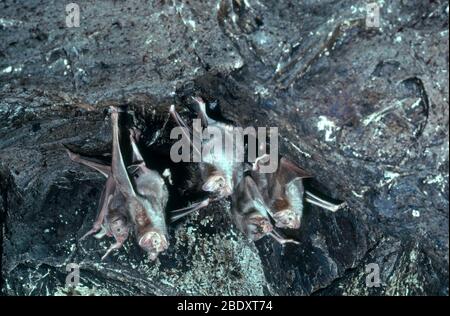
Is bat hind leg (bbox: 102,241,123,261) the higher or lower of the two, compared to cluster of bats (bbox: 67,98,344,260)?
lower

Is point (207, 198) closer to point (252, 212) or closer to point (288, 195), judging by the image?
point (252, 212)

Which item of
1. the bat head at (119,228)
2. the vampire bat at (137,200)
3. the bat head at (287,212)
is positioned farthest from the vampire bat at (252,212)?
the bat head at (119,228)

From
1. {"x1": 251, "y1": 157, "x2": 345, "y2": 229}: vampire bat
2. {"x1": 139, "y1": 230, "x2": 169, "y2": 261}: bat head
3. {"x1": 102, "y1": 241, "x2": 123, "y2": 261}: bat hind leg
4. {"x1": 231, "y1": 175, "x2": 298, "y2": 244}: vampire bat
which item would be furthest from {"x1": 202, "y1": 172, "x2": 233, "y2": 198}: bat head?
{"x1": 102, "y1": 241, "x2": 123, "y2": 261}: bat hind leg

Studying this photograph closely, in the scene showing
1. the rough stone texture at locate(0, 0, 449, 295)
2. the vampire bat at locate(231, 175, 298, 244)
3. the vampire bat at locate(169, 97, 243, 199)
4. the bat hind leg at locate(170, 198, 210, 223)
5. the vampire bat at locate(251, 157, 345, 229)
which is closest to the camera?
the rough stone texture at locate(0, 0, 449, 295)

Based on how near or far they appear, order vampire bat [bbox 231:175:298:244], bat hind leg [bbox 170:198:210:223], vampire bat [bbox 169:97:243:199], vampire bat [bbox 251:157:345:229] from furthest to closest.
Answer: bat hind leg [bbox 170:198:210:223] < vampire bat [bbox 231:175:298:244] < vampire bat [bbox 251:157:345:229] < vampire bat [bbox 169:97:243:199]

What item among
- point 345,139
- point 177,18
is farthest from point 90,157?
point 345,139

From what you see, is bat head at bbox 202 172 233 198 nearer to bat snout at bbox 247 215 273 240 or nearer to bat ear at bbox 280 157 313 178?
bat snout at bbox 247 215 273 240
